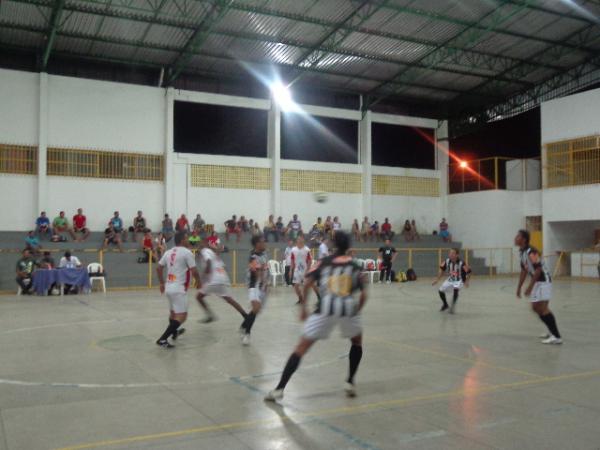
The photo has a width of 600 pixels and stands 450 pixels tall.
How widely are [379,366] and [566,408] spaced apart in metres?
2.61

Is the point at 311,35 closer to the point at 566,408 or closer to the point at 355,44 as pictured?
the point at 355,44

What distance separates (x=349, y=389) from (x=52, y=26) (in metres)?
22.2

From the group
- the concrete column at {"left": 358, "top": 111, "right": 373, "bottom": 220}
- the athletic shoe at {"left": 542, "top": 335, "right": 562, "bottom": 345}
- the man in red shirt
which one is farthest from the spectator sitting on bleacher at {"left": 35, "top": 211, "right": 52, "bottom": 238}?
the athletic shoe at {"left": 542, "top": 335, "right": 562, "bottom": 345}

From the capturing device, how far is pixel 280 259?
26.6 metres

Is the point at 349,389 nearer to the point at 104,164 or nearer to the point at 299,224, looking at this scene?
the point at 299,224

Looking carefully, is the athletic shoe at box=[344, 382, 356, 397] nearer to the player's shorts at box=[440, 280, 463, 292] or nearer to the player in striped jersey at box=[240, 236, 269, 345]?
the player in striped jersey at box=[240, 236, 269, 345]

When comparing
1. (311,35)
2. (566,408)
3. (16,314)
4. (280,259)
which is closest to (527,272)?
(566,408)

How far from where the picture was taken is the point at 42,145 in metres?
26.5

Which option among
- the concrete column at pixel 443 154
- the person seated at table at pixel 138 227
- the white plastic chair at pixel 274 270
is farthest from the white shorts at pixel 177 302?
the concrete column at pixel 443 154

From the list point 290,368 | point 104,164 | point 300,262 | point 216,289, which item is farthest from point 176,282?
point 104,164

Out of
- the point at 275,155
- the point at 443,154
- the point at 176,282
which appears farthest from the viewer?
the point at 443,154

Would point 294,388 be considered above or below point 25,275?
below

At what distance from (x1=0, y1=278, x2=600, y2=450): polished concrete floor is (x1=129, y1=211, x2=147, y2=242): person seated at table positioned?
14.8 metres

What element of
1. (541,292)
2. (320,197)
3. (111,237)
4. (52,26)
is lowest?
(541,292)
